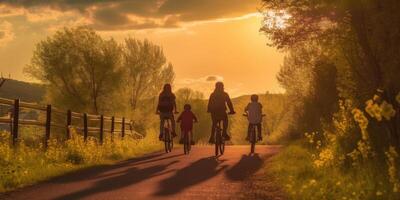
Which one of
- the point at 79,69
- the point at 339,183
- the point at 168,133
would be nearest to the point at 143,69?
the point at 79,69

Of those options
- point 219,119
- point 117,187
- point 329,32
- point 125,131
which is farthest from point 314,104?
point 117,187

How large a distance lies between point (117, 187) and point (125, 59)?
4779cm

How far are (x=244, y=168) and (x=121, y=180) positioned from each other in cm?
414

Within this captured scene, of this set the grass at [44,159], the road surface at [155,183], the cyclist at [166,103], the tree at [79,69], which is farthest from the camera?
the tree at [79,69]

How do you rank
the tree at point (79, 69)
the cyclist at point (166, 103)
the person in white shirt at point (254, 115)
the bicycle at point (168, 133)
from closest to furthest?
the person in white shirt at point (254, 115)
the cyclist at point (166, 103)
the bicycle at point (168, 133)
the tree at point (79, 69)

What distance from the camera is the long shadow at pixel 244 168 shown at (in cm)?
1399

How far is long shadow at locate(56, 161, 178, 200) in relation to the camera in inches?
424

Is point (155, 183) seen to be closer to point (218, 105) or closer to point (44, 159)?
point (44, 159)

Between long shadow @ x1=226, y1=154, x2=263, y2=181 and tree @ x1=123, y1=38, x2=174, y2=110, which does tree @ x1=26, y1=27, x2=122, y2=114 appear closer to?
tree @ x1=123, y1=38, x2=174, y2=110

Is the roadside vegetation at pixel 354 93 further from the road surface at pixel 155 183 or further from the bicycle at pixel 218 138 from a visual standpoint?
the bicycle at pixel 218 138

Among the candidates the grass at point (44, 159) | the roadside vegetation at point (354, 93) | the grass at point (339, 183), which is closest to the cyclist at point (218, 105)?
the roadside vegetation at point (354, 93)

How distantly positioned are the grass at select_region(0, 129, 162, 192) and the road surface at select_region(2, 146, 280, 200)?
525 mm

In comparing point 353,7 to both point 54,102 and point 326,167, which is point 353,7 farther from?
point 54,102

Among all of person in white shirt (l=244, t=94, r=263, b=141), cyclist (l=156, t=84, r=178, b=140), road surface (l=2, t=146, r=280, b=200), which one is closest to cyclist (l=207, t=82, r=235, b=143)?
person in white shirt (l=244, t=94, r=263, b=141)
